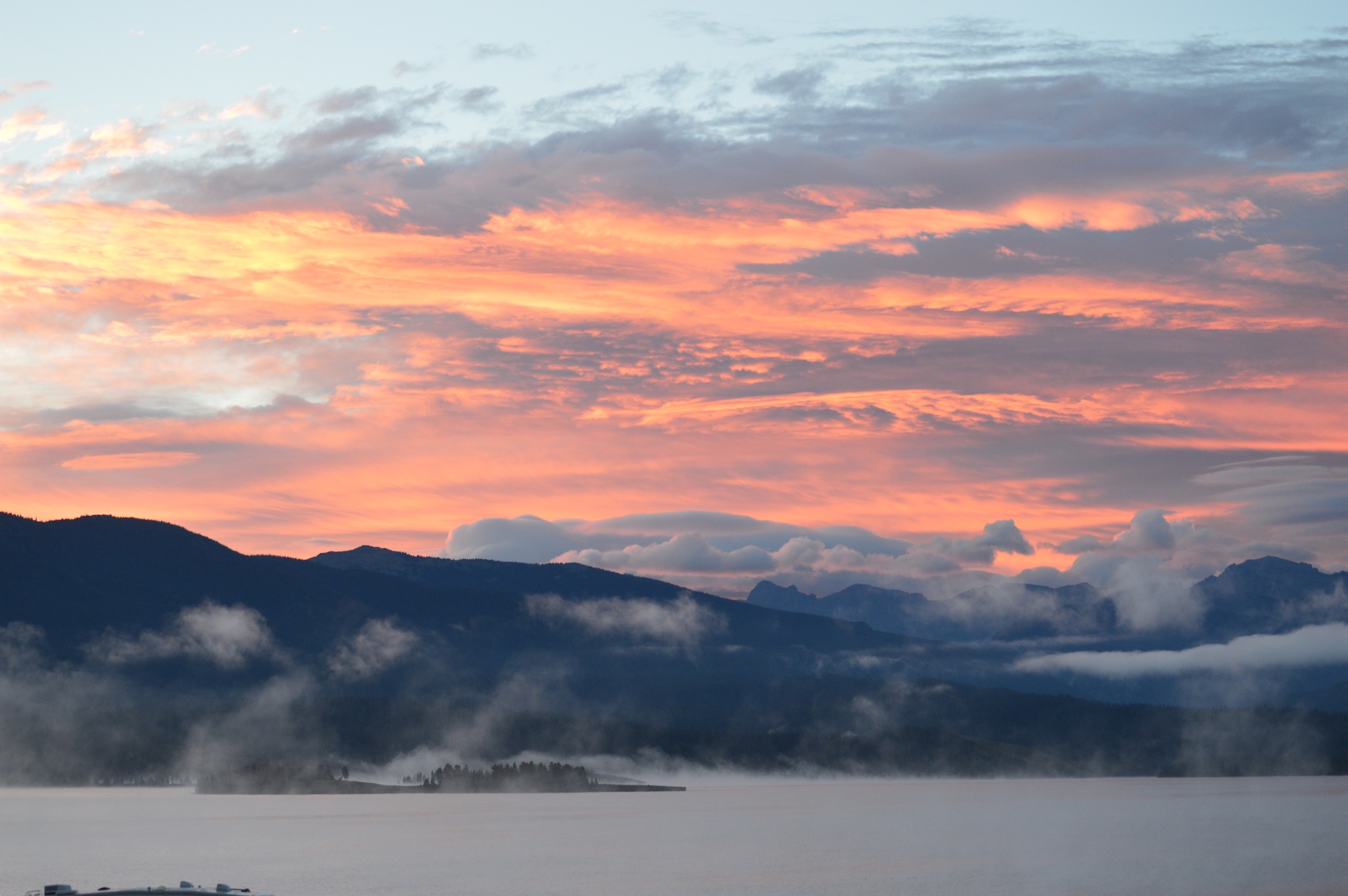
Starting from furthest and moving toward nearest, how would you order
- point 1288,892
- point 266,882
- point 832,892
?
point 266,882
point 832,892
point 1288,892

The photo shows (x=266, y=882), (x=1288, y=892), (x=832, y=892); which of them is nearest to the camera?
(x=1288, y=892)

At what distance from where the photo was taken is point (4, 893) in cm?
17425

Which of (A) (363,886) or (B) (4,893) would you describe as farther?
(A) (363,886)

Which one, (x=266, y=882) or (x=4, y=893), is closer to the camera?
(x=4, y=893)

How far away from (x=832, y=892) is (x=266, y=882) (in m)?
83.7

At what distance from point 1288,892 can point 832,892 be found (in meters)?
59.2

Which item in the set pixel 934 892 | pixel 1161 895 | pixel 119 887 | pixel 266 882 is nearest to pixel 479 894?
pixel 266 882

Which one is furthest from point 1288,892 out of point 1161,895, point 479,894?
point 479,894

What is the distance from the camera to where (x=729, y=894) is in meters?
179

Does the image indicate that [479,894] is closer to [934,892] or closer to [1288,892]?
[934,892]

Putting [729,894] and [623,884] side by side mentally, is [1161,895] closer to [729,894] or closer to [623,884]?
[729,894]

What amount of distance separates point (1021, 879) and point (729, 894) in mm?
46293

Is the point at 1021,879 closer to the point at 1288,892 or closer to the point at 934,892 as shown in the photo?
the point at 934,892

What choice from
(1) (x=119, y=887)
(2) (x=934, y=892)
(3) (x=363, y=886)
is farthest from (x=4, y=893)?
(2) (x=934, y=892)
